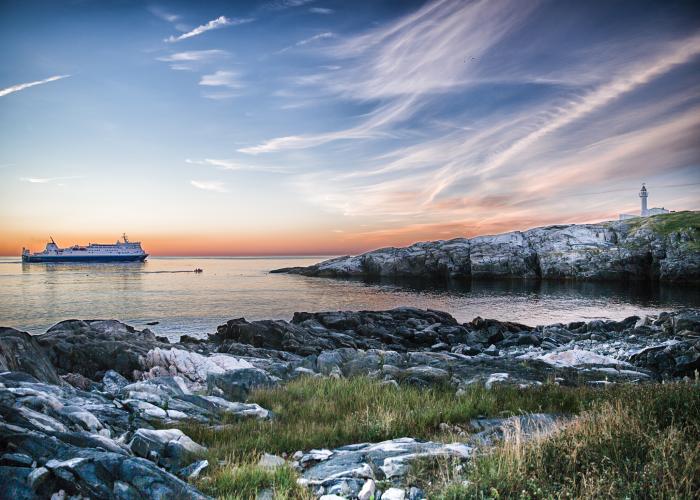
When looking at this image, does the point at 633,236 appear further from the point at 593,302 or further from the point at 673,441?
the point at 673,441

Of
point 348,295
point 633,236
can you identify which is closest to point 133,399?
point 348,295

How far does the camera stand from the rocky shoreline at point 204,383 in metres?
4.58

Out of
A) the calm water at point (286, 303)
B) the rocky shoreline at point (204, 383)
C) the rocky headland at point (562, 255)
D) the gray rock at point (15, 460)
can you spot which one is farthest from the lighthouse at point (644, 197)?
the gray rock at point (15, 460)

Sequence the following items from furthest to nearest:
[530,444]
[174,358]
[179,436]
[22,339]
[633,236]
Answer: [633,236] → [174,358] → [22,339] → [179,436] → [530,444]

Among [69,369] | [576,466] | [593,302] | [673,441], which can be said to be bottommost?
[593,302]

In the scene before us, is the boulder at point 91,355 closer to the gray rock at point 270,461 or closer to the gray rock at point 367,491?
the gray rock at point 270,461

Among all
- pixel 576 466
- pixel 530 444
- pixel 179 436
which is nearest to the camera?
pixel 576 466

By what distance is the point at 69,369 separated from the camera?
14117 mm

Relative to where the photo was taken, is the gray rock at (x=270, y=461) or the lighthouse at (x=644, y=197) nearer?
the gray rock at (x=270, y=461)

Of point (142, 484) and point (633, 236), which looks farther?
point (633, 236)

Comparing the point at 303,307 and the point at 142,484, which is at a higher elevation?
the point at 142,484

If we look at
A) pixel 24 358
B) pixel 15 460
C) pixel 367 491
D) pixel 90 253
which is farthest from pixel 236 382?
pixel 90 253

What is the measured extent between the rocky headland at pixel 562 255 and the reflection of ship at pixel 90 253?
102809mm

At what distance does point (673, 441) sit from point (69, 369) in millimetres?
17121
